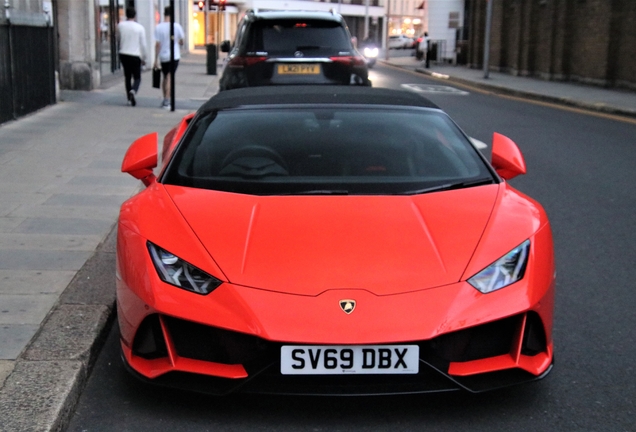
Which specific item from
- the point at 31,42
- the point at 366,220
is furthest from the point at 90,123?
the point at 366,220

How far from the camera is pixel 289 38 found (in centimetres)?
1211

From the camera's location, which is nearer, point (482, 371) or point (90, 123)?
point (482, 371)

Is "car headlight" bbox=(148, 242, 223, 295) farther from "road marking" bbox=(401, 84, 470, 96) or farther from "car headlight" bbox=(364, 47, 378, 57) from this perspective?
"car headlight" bbox=(364, 47, 378, 57)

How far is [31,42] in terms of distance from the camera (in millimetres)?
14438

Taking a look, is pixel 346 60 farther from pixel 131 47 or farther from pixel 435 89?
pixel 435 89

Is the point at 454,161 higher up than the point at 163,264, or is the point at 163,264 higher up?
the point at 454,161

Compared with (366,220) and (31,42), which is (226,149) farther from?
(31,42)

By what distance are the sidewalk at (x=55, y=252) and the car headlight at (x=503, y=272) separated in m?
1.65

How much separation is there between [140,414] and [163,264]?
23.5 inches

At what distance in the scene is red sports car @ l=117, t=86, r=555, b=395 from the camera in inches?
127

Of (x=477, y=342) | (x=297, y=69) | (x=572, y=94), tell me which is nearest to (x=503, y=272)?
(x=477, y=342)

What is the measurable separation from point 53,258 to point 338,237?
2592mm

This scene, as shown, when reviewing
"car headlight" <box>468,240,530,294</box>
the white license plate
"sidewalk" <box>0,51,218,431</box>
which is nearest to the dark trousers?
"sidewalk" <box>0,51,218,431</box>

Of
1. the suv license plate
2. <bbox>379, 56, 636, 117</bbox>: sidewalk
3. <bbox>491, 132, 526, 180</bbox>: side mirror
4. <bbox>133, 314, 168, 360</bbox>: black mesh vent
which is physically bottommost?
<bbox>379, 56, 636, 117</bbox>: sidewalk
